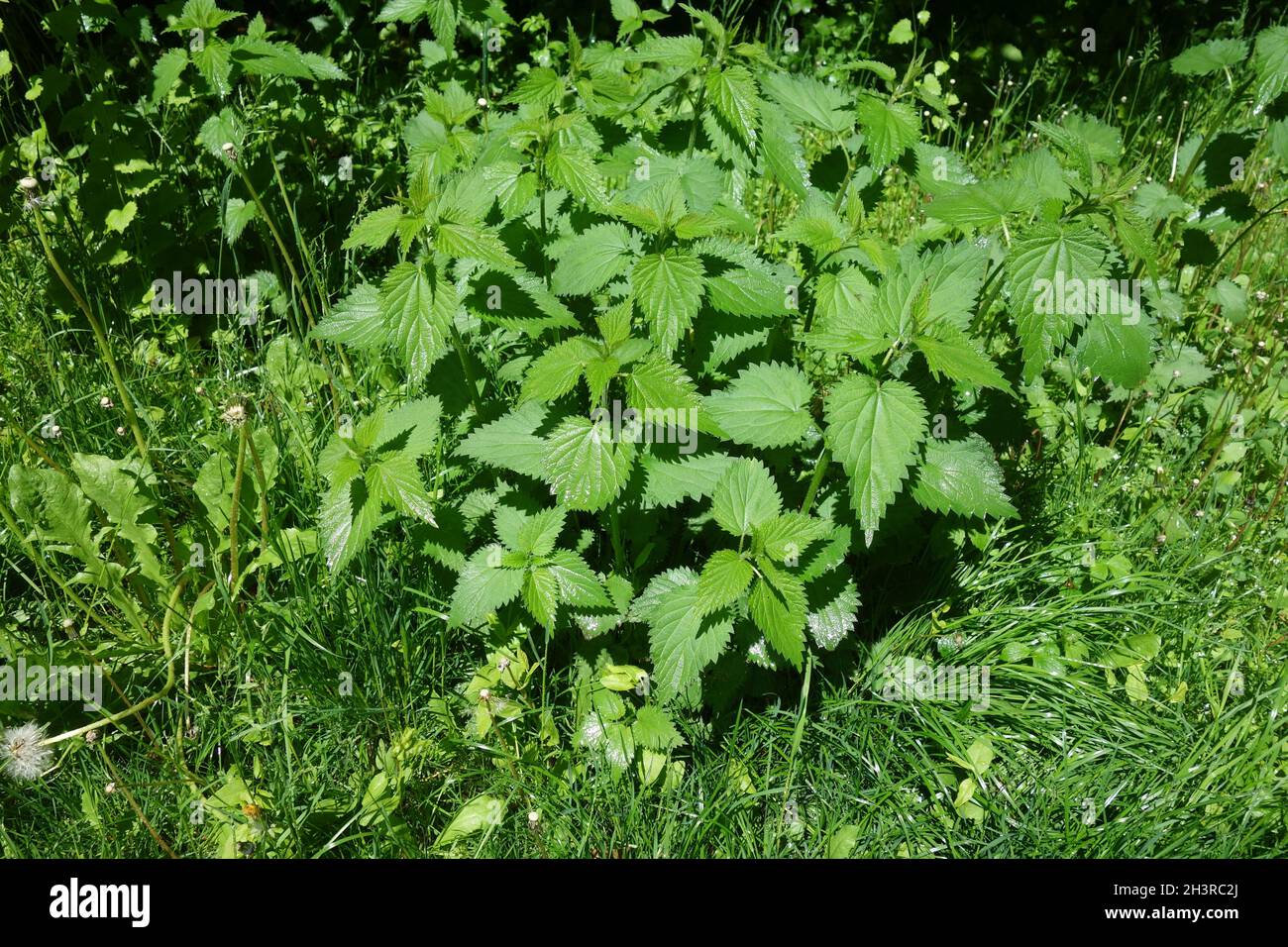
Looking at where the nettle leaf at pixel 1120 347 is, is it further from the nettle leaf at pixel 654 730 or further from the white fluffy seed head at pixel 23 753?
the white fluffy seed head at pixel 23 753

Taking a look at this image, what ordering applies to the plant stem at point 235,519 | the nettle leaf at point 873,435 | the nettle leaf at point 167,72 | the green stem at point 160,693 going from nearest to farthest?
the nettle leaf at point 873,435 → the green stem at point 160,693 → the plant stem at point 235,519 → the nettle leaf at point 167,72

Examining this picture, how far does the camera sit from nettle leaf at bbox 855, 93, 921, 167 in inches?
73.8

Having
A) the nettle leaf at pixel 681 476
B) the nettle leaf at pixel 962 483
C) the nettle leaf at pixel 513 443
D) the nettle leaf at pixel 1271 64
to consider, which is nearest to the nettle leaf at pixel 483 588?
the nettle leaf at pixel 513 443

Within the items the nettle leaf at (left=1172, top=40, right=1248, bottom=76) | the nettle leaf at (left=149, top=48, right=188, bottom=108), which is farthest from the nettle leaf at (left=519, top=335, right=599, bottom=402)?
the nettle leaf at (left=1172, top=40, right=1248, bottom=76)

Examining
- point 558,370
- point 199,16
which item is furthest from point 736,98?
point 199,16

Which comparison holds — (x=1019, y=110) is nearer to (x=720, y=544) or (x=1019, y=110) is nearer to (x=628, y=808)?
(x=720, y=544)

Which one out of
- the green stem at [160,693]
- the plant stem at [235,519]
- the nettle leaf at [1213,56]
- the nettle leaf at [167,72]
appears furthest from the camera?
the nettle leaf at [167,72]

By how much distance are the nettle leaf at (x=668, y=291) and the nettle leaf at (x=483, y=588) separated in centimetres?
58

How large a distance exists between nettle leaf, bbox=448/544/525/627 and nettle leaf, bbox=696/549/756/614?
386 mm

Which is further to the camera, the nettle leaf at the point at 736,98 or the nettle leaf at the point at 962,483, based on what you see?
the nettle leaf at the point at 962,483

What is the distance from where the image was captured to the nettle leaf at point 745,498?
1.82m

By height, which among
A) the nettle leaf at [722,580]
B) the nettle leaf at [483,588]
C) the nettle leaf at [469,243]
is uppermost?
the nettle leaf at [469,243]

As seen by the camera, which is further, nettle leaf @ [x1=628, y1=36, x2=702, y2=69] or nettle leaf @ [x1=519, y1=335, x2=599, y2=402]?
nettle leaf @ [x1=628, y1=36, x2=702, y2=69]

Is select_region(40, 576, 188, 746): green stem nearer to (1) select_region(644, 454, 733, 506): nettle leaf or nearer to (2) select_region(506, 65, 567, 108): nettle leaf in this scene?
(1) select_region(644, 454, 733, 506): nettle leaf
